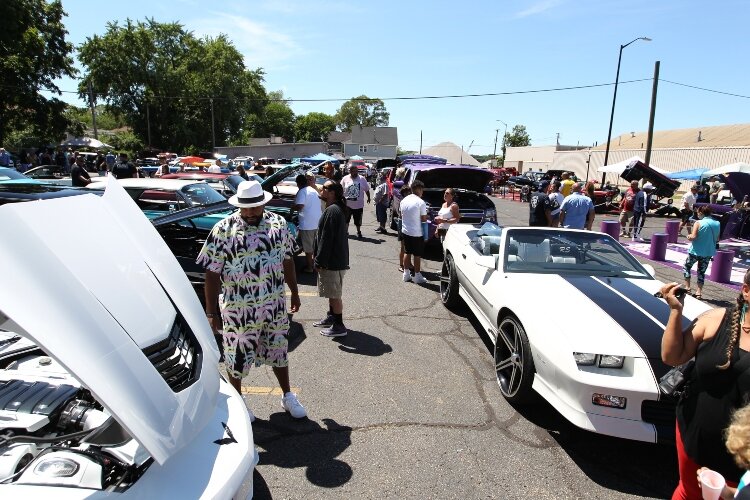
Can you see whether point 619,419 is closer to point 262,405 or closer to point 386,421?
point 386,421

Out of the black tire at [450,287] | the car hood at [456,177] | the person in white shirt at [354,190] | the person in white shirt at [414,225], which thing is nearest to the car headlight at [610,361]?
the black tire at [450,287]

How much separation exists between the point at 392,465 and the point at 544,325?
4.87 ft

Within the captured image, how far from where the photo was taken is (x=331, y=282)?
4.98m

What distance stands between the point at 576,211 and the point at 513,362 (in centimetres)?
603

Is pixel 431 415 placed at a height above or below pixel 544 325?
below

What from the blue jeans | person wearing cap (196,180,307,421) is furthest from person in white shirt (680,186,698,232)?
person wearing cap (196,180,307,421)

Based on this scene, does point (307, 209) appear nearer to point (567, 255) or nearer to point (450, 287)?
point (450, 287)

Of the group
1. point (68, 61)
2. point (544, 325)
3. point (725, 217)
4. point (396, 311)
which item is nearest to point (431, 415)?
point (544, 325)

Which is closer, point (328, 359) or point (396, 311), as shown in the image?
point (328, 359)

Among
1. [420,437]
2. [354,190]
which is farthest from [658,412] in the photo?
[354,190]

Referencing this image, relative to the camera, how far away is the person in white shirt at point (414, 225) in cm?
686

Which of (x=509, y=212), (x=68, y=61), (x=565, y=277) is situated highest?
(x=68, y=61)

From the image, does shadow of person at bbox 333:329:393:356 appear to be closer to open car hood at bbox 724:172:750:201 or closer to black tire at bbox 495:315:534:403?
black tire at bbox 495:315:534:403

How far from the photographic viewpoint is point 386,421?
3.46 meters
